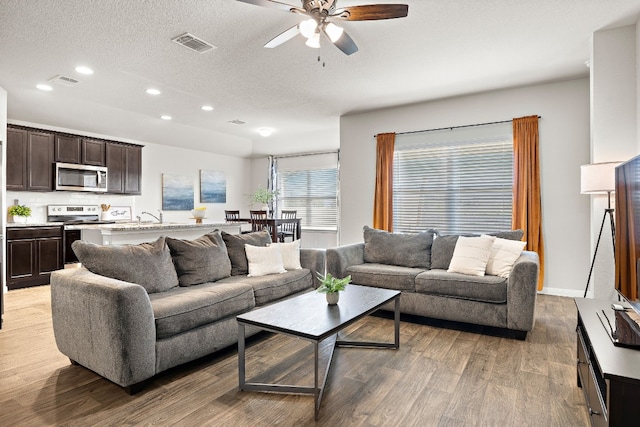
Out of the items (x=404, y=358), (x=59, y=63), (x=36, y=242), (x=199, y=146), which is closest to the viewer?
(x=404, y=358)

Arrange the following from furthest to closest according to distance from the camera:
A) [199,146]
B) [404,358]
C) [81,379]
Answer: [199,146] < [404,358] < [81,379]

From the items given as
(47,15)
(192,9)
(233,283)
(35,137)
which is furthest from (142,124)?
(233,283)

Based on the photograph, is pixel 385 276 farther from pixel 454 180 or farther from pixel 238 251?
pixel 454 180

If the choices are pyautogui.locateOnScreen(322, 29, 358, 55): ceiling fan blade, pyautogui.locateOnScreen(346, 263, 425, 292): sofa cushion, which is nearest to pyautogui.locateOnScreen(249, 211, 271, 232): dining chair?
pyautogui.locateOnScreen(346, 263, 425, 292): sofa cushion

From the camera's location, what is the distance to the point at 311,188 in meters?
8.51

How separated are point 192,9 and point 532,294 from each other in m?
3.62

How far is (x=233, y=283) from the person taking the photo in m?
3.08

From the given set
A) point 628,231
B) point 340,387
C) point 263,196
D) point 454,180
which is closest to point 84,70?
point 340,387

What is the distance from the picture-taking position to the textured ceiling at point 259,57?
9.69 ft

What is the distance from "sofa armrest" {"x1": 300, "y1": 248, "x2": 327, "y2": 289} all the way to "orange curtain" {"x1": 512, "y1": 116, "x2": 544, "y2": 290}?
8.82 ft

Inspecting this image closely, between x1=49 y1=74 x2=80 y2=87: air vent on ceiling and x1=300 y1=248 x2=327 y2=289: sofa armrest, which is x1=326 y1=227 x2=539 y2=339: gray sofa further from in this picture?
x1=49 y1=74 x2=80 y2=87: air vent on ceiling

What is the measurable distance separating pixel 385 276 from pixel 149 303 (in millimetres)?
2306

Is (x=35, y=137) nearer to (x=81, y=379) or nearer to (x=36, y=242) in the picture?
(x=36, y=242)

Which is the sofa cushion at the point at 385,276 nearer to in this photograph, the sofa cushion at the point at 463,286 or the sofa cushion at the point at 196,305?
the sofa cushion at the point at 463,286
